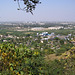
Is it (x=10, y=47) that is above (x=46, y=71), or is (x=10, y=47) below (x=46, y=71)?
above

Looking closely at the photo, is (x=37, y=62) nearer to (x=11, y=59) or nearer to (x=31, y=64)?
(x=31, y=64)

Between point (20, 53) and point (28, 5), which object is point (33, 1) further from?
point (20, 53)

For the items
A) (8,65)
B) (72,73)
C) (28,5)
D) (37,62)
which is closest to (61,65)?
(72,73)

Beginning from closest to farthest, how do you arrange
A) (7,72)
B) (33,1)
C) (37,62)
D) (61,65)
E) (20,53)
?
(33,1), (7,72), (37,62), (20,53), (61,65)

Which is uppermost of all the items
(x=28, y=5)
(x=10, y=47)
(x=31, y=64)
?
(x=28, y=5)

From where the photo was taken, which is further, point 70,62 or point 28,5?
point 70,62

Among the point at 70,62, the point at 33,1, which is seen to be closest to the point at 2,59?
the point at 33,1

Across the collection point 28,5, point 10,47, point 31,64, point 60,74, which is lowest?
point 60,74

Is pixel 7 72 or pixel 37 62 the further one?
pixel 37 62

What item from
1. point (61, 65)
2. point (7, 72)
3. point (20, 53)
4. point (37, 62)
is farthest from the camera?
point (61, 65)
